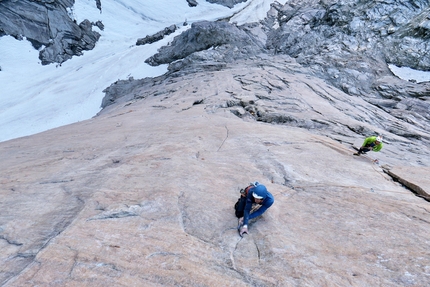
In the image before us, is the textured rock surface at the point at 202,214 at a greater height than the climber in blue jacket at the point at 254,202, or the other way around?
the climber in blue jacket at the point at 254,202

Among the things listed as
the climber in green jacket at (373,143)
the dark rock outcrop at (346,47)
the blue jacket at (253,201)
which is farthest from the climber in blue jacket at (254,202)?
the dark rock outcrop at (346,47)

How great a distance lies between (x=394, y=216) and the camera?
6.26 metres

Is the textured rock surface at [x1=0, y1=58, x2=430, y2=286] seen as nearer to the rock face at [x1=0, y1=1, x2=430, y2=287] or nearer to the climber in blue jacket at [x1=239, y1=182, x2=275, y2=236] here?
the rock face at [x1=0, y1=1, x2=430, y2=287]

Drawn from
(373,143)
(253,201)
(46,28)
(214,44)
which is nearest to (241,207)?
(253,201)

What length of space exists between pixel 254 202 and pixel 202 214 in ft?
4.34

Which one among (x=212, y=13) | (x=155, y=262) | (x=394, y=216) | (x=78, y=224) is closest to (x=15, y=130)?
(x=78, y=224)

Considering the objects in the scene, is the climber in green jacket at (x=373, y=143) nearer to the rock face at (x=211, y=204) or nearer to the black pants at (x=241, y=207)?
the rock face at (x=211, y=204)

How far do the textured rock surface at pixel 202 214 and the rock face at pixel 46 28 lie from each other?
169ft

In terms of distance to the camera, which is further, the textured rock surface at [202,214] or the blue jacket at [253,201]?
the blue jacket at [253,201]

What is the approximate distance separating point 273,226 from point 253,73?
78.0 feet

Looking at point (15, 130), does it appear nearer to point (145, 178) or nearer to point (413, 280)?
point (145, 178)

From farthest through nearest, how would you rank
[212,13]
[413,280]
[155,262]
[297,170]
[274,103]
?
[212,13] < [274,103] < [297,170] < [155,262] < [413,280]

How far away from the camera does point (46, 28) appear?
5547 centimetres

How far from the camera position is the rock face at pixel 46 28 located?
53197 millimetres
